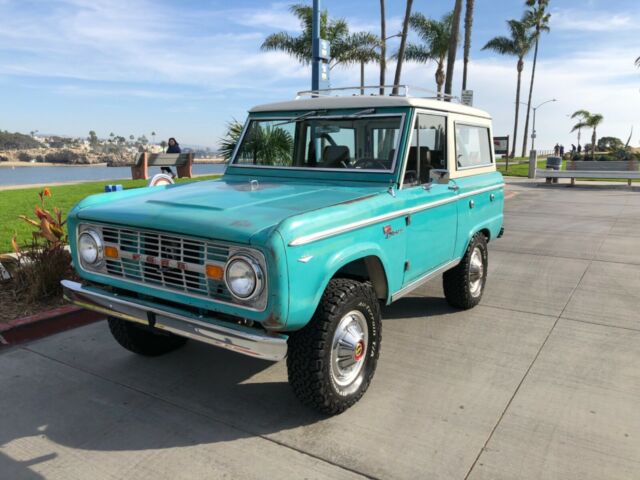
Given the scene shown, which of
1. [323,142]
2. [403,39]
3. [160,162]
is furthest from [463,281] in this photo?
[403,39]

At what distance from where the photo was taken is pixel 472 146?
5102 millimetres

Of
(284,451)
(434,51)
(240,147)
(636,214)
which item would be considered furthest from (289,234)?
(434,51)

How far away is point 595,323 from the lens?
4805mm

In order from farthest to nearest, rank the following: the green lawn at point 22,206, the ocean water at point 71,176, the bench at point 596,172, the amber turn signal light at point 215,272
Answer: the bench at point 596,172
the ocean water at point 71,176
the green lawn at point 22,206
the amber turn signal light at point 215,272

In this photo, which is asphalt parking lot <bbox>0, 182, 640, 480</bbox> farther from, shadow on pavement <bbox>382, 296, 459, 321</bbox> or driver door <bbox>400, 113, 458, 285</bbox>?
driver door <bbox>400, 113, 458, 285</bbox>

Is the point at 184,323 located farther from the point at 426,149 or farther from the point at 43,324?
the point at 426,149

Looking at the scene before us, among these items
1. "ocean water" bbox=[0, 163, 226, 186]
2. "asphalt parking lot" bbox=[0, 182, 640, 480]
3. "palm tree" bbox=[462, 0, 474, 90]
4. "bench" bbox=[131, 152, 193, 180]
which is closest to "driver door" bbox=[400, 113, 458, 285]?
"asphalt parking lot" bbox=[0, 182, 640, 480]

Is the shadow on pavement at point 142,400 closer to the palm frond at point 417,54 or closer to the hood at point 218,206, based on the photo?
the hood at point 218,206

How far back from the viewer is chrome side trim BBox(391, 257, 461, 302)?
375cm

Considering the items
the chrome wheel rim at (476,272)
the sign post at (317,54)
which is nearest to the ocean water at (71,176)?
the sign post at (317,54)

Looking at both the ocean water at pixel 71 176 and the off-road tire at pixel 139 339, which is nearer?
the off-road tire at pixel 139 339

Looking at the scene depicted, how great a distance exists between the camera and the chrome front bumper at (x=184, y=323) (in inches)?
104

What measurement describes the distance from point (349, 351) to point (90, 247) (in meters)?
1.79

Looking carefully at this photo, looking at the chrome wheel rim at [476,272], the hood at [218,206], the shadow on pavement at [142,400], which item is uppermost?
the hood at [218,206]
